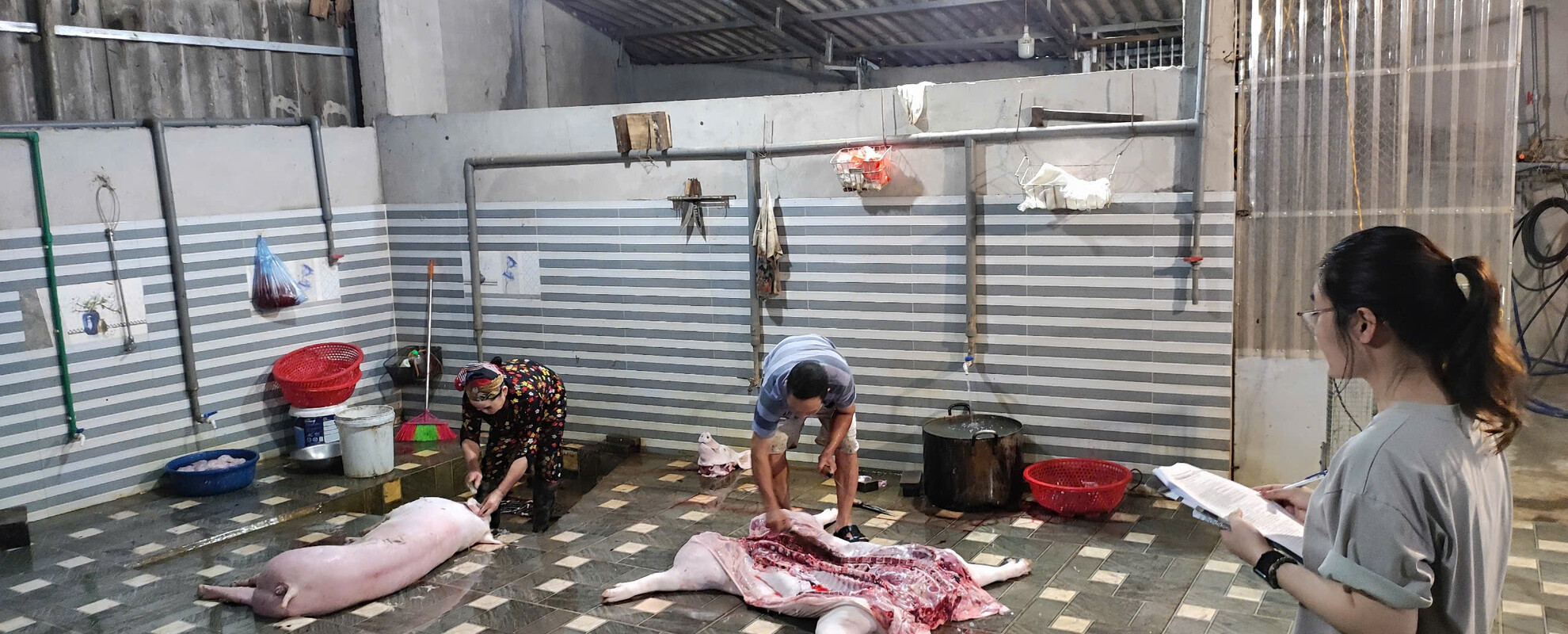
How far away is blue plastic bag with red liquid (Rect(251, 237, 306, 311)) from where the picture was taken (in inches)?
295

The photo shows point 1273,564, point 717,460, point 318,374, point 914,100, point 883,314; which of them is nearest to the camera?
point 1273,564

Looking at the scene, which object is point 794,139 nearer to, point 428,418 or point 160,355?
point 428,418

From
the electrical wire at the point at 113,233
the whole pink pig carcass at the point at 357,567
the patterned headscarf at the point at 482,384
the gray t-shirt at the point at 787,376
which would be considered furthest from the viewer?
the electrical wire at the point at 113,233

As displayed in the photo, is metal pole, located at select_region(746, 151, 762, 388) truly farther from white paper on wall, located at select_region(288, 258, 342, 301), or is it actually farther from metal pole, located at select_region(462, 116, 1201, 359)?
white paper on wall, located at select_region(288, 258, 342, 301)

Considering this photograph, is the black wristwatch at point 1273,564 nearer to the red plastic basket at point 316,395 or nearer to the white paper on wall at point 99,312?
the red plastic basket at point 316,395

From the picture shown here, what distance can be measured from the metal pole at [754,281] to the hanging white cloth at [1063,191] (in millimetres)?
1810

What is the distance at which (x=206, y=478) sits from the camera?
6.71 meters

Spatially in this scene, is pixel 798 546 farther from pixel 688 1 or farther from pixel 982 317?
pixel 688 1

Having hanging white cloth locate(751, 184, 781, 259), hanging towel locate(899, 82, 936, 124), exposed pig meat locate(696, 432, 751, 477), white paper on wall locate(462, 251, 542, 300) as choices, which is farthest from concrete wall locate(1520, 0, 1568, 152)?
white paper on wall locate(462, 251, 542, 300)

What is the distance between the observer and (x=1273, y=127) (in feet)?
19.1

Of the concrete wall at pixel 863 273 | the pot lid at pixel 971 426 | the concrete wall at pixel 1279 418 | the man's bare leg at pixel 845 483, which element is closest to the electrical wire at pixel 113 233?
the concrete wall at pixel 863 273

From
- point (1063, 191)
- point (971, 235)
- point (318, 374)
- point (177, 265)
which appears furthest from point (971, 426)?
point (177, 265)

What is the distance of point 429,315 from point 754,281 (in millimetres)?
2825

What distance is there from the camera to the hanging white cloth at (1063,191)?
6.05m
